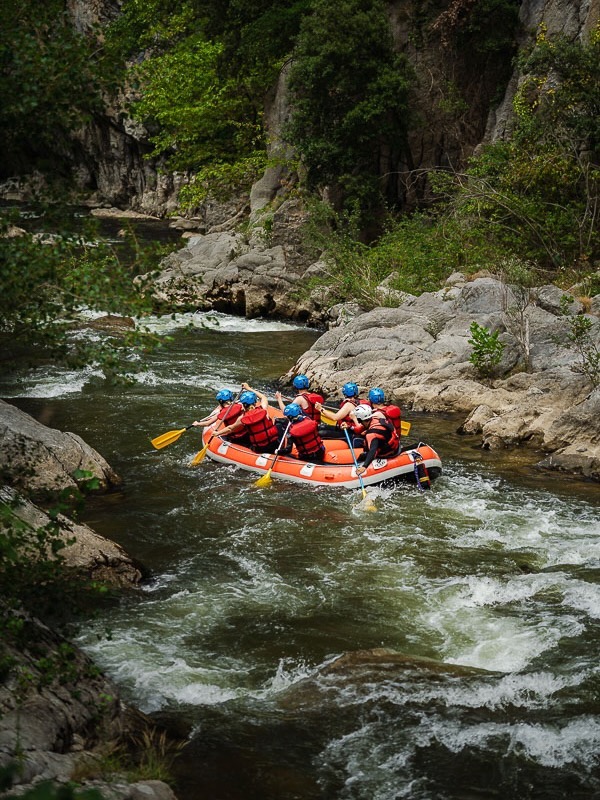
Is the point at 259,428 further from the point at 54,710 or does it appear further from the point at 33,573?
the point at 33,573

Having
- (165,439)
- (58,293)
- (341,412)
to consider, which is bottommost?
(165,439)

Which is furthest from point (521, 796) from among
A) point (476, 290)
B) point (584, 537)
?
point (476, 290)

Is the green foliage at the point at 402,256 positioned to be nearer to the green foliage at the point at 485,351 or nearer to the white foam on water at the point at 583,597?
the green foliage at the point at 485,351

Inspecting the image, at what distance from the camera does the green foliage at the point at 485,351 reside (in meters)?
14.4

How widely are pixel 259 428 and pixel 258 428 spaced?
1 cm

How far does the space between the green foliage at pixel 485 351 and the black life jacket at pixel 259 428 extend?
4222 millimetres

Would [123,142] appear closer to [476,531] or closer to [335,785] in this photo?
[476,531]

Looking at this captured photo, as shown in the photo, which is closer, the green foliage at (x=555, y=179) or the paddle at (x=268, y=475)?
the paddle at (x=268, y=475)

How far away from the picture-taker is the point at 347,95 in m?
23.5

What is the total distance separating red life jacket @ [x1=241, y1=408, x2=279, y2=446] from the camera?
469 inches

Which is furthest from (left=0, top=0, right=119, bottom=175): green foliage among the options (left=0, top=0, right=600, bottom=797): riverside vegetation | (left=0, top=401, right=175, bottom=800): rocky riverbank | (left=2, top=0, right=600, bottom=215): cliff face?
(left=2, top=0, right=600, bottom=215): cliff face

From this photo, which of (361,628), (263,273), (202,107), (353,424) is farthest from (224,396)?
(202,107)

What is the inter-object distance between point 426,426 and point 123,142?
36536 mm

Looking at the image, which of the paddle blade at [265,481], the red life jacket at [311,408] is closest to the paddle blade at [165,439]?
the paddle blade at [265,481]
